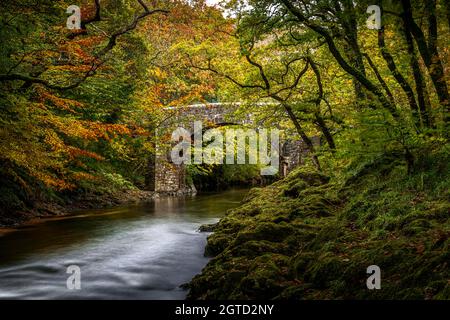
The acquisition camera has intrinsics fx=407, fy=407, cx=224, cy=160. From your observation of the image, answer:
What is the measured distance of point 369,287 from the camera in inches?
150

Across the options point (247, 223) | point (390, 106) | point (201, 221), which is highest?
point (390, 106)

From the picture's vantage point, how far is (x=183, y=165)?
2430 cm

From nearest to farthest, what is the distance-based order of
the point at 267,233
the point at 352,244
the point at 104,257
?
1. the point at 352,244
2. the point at 267,233
3. the point at 104,257

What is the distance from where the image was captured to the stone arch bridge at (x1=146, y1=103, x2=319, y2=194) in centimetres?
2030

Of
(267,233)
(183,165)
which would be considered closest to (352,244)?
(267,233)

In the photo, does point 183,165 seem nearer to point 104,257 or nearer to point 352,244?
point 104,257

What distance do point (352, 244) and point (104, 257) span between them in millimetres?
4928

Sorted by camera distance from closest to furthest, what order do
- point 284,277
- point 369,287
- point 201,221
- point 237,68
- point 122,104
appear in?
point 369,287, point 284,277, point 237,68, point 201,221, point 122,104

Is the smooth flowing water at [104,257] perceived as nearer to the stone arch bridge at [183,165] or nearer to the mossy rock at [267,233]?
the mossy rock at [267,233]

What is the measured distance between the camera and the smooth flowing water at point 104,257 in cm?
591
